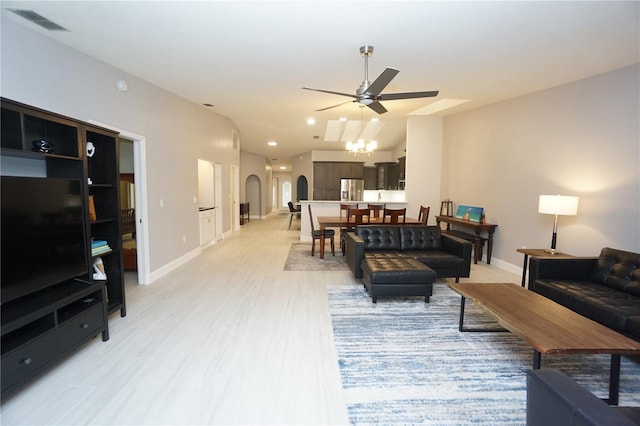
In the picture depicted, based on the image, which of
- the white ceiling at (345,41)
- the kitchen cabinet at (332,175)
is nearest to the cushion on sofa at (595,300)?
the white ceiling at (345,41)

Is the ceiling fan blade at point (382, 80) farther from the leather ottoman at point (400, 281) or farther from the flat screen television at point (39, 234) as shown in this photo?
the flat screen television at point (39, 234)

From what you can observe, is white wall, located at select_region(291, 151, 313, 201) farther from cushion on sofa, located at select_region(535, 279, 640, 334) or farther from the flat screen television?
the flat screen television

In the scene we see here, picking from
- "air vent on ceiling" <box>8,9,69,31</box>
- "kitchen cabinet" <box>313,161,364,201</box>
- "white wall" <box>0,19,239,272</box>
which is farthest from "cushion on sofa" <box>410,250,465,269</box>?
"kitchen cabinet" <box>313,161,364,201</box>

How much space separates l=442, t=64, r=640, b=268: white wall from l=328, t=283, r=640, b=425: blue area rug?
1919 mm

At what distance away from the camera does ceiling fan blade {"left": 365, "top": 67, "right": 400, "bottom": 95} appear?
2.70m

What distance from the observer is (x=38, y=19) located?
2.47 meters

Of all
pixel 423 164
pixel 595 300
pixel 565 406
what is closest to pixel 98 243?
pixel 565 406

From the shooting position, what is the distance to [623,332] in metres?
2.29

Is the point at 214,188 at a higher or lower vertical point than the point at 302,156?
lower

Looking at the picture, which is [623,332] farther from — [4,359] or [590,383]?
[4,359]

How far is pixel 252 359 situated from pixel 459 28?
3.35 meters

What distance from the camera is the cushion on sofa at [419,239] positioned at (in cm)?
450

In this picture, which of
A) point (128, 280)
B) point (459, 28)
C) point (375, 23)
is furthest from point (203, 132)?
point (459, 28)

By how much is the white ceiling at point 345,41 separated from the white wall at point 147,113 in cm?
17
